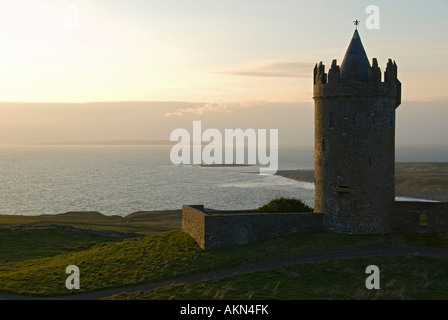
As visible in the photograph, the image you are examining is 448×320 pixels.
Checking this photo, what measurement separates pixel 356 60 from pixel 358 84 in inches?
76.3

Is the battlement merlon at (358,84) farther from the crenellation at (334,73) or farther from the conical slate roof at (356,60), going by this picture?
the conical slate roof at (356,60)

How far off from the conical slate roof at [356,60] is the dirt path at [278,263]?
12.0 m

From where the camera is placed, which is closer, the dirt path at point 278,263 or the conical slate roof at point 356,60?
the dirt path at point 278,263

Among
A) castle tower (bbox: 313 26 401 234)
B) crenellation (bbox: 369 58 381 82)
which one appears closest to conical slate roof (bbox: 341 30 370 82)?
castle tower (bbox: 313 26 401 234)

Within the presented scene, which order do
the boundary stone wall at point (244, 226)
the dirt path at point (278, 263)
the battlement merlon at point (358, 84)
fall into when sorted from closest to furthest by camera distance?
the dirt path at point (278, 263)
the boundary stone wall at point (244, 226)
the battlement merlon at point (358, 84)

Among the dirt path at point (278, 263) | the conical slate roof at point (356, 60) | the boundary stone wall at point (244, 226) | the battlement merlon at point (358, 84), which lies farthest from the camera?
the conical slate roof at point (356, 60)

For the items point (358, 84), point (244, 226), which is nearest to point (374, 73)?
point (358, 84)

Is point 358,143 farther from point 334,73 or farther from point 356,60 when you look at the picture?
point 356,60

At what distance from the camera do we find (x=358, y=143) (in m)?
34.8

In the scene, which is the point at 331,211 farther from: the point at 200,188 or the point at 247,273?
the point at 200,188

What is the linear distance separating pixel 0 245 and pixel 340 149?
97.6 ft

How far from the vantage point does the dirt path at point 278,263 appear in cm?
2872

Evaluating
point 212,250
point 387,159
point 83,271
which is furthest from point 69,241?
point 387,159

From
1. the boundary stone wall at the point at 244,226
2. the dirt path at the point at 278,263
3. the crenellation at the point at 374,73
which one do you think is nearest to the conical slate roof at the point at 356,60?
the crenellation at the point at 374,73
